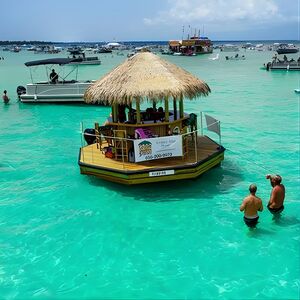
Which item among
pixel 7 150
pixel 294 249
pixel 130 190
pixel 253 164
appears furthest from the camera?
pixel 7 150

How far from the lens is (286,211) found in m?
11.5

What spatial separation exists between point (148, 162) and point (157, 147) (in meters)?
0.65

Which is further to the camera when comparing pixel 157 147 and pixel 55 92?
pixel 55 92

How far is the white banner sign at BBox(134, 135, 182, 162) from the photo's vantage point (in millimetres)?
12883

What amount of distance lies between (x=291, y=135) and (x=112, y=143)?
418 inches

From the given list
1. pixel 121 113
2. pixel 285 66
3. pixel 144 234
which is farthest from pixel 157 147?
pixel 285 66

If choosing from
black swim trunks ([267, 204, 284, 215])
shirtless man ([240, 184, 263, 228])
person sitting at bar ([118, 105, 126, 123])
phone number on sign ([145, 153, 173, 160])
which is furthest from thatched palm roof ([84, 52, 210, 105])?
black swim trunks ([267, 204, 284, 215])

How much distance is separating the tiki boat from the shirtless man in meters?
2.91

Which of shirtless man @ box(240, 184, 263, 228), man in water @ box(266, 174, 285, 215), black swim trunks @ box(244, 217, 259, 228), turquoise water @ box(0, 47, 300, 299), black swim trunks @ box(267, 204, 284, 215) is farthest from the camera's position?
black swim trunks @ box(267, 204, 284, 215)

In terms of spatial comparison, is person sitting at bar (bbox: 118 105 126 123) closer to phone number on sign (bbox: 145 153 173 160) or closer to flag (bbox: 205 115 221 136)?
phone number on sign (bbox: 145 153 173 160)

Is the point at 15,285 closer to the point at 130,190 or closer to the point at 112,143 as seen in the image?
the point at 130,190

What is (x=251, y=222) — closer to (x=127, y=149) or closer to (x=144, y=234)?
(x=144, y=234)

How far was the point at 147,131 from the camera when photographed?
531 inches

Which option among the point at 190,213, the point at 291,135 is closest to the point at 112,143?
the point at 190,213
